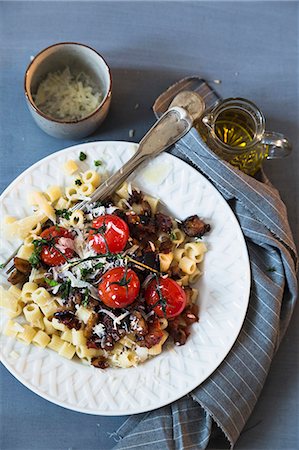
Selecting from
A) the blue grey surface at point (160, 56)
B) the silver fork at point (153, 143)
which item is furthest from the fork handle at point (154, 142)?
the blue grey surface at point (160, 56)

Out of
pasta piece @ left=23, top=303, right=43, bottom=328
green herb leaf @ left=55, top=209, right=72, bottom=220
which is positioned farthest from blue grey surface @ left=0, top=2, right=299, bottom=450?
pasta piece @ left=23, top=303, right=43, bottom=328

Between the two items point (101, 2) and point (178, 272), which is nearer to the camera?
point (178, 272)

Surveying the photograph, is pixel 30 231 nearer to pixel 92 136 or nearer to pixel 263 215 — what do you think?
pixel 92 136

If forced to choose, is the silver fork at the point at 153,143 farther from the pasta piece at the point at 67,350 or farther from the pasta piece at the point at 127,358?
the pasta piece at the point at 127,358

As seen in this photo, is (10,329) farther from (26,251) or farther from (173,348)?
(173,348)

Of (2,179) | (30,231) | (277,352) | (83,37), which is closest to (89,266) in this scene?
(30,231)
